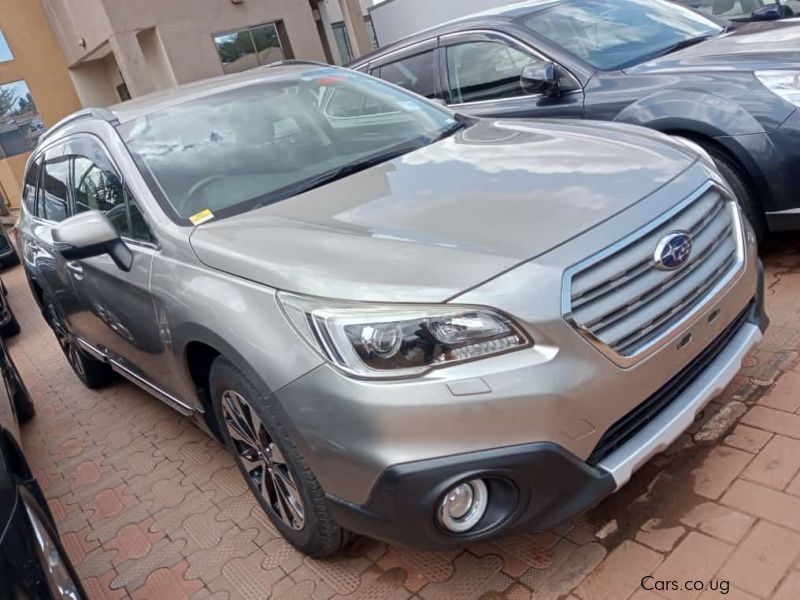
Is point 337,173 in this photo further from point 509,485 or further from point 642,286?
point 509,485

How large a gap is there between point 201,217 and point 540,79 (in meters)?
2.32

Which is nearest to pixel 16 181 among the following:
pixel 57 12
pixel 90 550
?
pixel 57 12

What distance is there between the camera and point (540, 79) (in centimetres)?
403

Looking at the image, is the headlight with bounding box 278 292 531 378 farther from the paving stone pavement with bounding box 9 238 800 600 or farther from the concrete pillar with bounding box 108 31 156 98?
the concrete pillar with bounding box 108 31 156 98

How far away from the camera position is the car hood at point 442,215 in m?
1.97

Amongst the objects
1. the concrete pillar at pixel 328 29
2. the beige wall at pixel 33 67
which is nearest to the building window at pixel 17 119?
the beige wall at pixel 33 67

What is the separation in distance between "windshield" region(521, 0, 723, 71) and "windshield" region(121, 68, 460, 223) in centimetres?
130

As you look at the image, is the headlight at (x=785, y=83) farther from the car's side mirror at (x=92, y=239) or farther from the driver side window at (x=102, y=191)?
the car's side mirror at (x=92, y=239)

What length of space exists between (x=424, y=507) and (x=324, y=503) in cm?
47

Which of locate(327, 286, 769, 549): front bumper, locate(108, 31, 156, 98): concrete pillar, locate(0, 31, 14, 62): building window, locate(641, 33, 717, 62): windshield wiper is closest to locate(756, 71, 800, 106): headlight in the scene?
locate(641, 33, 717, 62): windshield wiper

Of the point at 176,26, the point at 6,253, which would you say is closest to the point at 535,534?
the point at 6,253

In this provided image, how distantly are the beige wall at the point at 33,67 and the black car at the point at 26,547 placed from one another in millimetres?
21227

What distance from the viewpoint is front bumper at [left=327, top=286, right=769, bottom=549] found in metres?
1.86

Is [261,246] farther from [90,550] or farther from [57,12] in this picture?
[57,12]
